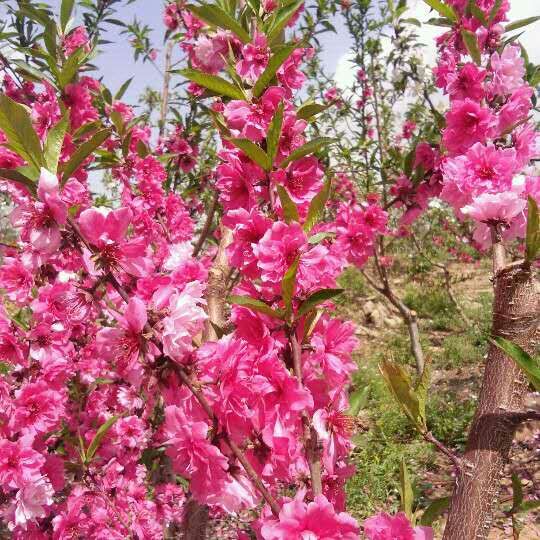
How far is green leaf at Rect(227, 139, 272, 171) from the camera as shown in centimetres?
88

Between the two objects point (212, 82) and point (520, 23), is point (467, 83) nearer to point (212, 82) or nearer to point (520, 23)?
point (520, 23)

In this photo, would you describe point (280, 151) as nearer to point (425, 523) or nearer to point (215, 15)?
point (215, 15)

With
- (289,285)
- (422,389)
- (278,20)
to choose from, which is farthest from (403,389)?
(278,20)

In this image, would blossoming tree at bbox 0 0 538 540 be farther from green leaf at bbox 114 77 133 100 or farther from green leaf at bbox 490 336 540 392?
green leaf at bbox 114 77 133 100

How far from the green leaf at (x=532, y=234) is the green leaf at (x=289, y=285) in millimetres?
366

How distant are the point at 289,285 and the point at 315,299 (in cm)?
5

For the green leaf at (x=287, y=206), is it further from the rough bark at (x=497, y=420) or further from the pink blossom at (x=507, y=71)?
the pink blossom at (x=507, y=71)

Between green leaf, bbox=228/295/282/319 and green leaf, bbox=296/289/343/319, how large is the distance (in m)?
0.04

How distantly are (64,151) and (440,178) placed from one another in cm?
152

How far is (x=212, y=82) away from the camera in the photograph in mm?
1014

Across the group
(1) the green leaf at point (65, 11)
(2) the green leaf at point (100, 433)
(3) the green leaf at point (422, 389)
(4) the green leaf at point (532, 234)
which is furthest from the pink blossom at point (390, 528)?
(1) the green leaf at point (65, 11)

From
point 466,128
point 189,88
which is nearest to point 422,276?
point 189,88

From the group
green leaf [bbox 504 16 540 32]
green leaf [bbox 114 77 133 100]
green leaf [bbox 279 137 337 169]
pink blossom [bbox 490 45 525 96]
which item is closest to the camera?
green leaf [bbox 279 137 337 169]

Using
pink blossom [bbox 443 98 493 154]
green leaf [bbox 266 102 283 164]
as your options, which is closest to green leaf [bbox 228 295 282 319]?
green leaf [bbox 266 102 283 164]
